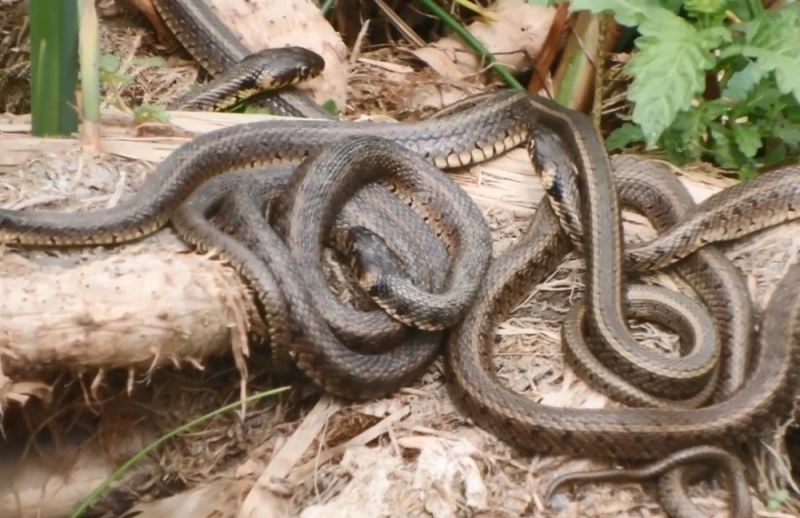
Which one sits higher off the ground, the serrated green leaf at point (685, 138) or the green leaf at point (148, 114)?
the serrated green leaf at point (685, 138)

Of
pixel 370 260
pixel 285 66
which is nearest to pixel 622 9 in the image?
pixel 370 260

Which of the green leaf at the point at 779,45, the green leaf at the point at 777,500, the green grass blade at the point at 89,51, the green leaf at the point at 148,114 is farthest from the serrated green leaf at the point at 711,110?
the green grass blade at the point at 89,51

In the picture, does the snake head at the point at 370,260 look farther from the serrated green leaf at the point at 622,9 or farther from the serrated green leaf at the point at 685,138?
the serrated green leaf at the point at 685,138

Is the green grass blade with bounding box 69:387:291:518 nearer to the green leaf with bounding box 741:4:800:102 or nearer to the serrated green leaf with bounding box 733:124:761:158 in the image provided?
the green leaf with bounding box 741:4:800:102

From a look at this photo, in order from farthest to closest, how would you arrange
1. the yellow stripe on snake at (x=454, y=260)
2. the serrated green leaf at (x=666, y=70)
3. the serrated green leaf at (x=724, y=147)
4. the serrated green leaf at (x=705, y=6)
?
the serrated green leaf at (x=724, y=147)
the serrated green leaf at (x=705, y=6)
the serrated green leaf at (x=666, y=70)
the yellow stripe on snake at (x=454, y=260)

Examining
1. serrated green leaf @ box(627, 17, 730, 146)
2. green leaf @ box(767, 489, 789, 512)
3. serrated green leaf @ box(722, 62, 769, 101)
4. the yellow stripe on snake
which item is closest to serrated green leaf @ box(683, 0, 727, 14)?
serrated green leaf @ box(627, 17, 730, 146)

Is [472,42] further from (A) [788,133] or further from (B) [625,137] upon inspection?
(A) [788,133]
